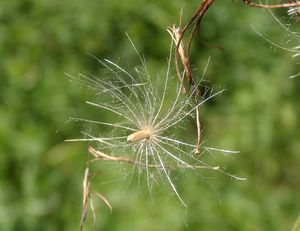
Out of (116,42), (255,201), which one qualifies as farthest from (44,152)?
(255,201)

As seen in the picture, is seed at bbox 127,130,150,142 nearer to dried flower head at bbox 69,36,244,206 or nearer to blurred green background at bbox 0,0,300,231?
dried flower head at bbox 69,36,244,206

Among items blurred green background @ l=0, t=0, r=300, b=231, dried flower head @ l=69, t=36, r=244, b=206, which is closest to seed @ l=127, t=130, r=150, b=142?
dried flower head @ l=69, t=36, r=244, b=206

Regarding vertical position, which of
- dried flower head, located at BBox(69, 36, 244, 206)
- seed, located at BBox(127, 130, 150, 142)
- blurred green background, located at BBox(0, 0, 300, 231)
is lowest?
blurred green background, located at BBox(0, 0, 300, 231)

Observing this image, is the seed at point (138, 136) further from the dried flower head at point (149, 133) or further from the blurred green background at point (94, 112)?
the blurred green background at point (94, 112)

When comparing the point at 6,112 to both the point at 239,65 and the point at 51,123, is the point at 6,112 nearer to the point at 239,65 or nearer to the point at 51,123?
the point at 51,123

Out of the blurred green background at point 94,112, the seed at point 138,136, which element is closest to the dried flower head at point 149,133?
the seed at point 138,136

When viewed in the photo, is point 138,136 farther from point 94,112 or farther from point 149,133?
point 94,112

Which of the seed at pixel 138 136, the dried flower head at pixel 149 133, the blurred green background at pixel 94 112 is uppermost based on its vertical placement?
the seed at pixel 138 136
